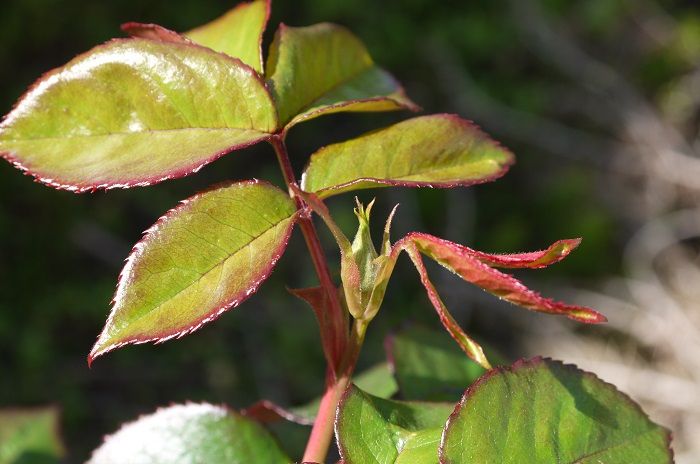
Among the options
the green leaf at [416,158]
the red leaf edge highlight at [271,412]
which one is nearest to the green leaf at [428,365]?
the red leaf edge highlight at [271,412]

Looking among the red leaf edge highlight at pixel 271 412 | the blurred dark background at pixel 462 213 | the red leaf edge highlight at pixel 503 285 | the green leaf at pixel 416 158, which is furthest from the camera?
the blurred dark background at pixel 462 213

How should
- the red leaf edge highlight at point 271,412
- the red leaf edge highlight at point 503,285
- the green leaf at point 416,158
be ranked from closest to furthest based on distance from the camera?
the red leaf edge highlight at point 503,285 < the green leaf at point 416,158 < the red leaf edge highlight at point 271,412

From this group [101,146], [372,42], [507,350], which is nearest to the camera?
[101,146]

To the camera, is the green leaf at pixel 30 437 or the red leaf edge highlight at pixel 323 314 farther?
the green leaf at pixel 30 437

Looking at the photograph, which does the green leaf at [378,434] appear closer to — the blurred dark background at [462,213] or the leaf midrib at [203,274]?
the leaf midrib at [203,274]

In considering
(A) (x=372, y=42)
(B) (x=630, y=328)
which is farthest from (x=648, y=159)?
(A) (x=372, y=42)

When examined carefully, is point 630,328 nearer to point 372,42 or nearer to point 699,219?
point 699,219
